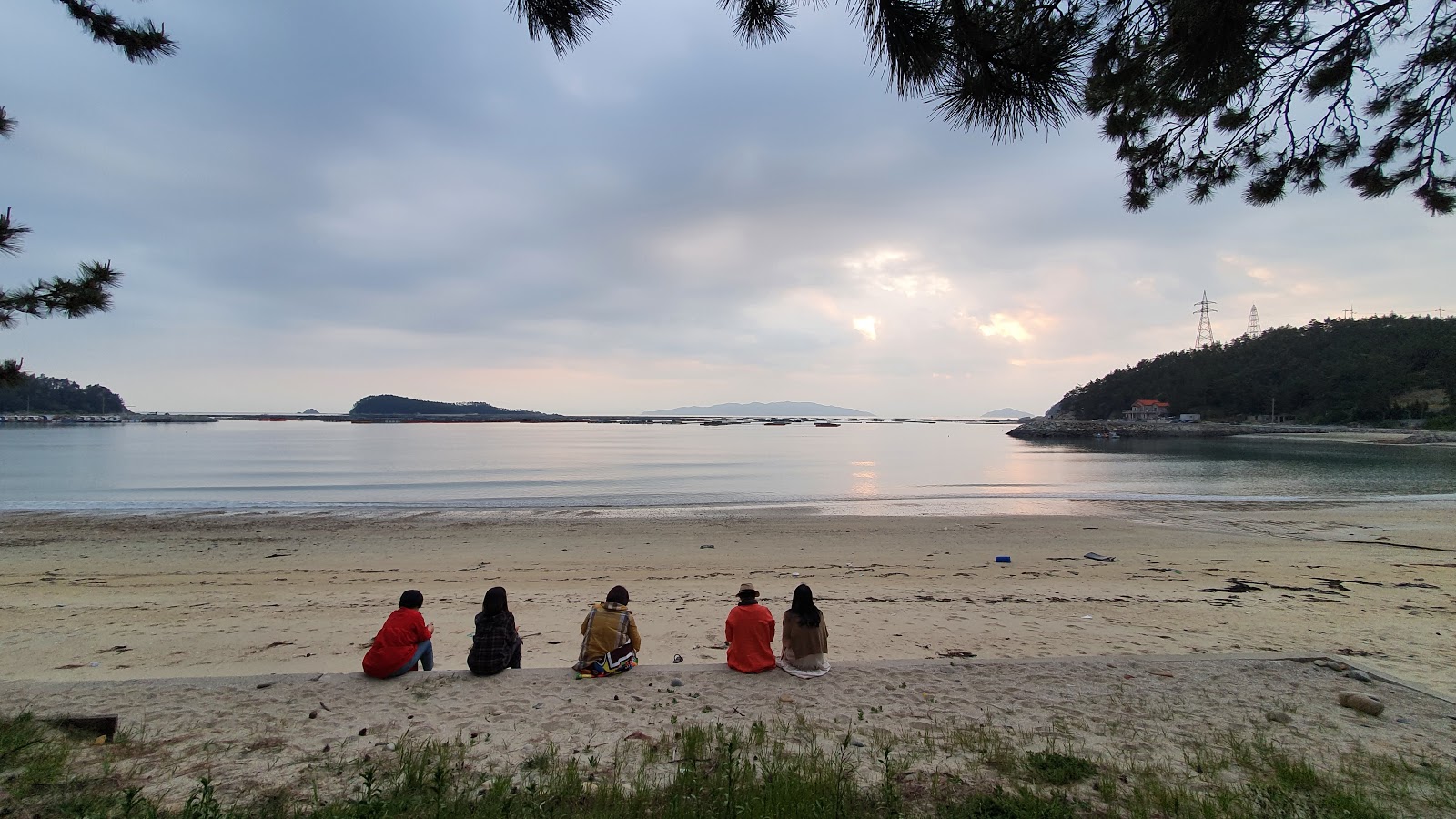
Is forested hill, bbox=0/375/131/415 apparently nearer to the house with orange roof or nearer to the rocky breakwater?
the rocky breakwater

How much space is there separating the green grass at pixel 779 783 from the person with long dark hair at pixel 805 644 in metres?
1.38

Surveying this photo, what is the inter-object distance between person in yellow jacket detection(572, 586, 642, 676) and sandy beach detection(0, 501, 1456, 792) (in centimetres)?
20

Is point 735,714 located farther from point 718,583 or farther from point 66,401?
point 66,401

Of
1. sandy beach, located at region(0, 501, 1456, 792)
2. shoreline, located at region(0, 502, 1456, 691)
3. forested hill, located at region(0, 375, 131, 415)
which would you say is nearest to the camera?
sandy beach, located at region(0, 501, 1456, 792)

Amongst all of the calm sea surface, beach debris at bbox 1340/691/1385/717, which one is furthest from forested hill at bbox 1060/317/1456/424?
beach debris at bbox 1340/691/1385/717

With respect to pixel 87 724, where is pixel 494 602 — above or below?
above

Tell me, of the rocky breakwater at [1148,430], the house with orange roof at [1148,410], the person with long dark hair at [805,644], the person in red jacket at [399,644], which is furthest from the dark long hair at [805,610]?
the house with orange roof at [1148,410]

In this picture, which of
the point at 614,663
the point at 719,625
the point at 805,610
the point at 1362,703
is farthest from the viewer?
the point at 719,625

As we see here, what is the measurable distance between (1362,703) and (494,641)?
737 cm

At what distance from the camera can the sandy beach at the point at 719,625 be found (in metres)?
4.85

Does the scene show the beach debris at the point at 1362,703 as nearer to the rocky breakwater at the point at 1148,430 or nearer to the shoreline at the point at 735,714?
the shoreline at the point at 735,714

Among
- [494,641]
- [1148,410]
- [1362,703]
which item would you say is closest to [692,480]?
[494,641]

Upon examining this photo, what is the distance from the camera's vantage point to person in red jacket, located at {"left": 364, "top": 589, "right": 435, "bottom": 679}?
570 cm

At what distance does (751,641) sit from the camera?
6035 mm
